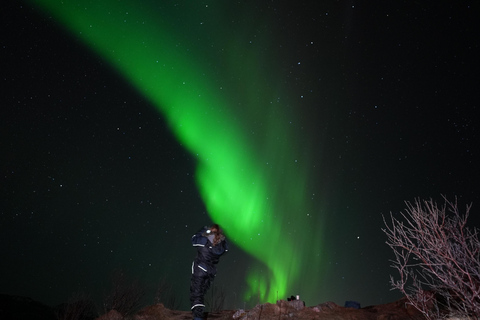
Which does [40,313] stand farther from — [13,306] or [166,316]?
[166,316]

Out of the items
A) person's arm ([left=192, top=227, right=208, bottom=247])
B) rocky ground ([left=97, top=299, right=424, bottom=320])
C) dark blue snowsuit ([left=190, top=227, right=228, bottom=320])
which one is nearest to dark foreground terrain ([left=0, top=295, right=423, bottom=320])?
rocky ground ([left=97, top=299, right=424, bottom=320])

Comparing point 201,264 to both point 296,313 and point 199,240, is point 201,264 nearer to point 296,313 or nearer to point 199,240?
point 199,240

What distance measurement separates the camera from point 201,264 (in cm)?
729

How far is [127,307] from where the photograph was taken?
110ft

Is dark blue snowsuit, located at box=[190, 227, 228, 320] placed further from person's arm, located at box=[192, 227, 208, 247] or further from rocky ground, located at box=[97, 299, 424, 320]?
rocky ground, located at box=[97, 299, 424, 320]

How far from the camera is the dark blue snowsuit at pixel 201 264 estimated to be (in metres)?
7.22

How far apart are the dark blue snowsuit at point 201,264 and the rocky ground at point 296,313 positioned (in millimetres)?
3034

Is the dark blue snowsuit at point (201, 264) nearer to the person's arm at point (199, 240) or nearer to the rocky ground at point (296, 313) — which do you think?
the person's arm at point (199, 240)

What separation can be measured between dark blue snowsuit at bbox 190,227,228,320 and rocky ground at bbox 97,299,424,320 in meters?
3.03

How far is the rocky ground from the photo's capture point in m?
9.57

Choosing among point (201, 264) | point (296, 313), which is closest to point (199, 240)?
point (201, 264)

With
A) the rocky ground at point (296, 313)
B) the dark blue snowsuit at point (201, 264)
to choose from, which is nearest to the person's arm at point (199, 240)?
the dark blue snowsuit at point (201, 264)

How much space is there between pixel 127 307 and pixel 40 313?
42.9 metres

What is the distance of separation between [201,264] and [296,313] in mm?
4602
